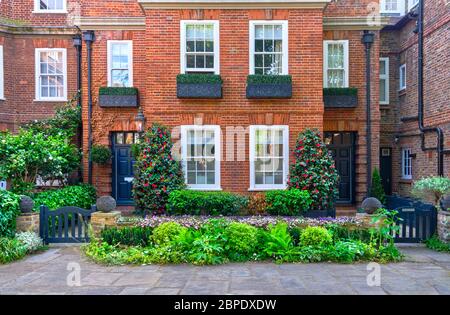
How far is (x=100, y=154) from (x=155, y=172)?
2954 mm

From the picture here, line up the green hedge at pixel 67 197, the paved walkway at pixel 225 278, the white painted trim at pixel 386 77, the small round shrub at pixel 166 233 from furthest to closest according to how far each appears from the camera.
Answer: the white painted trim at pixel 386 77
the green hedge at pixel 67 197
the small round shrub at pixel 166 233
the paved walkway at pixel 225 278

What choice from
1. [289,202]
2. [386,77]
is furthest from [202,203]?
[386,77]

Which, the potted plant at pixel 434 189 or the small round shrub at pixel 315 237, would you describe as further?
the potted plant at pixel 434 189

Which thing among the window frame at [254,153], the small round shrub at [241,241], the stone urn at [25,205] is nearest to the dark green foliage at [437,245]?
the small round shrub at [241,241]

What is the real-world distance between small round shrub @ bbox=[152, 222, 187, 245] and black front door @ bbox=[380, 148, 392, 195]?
11.2m

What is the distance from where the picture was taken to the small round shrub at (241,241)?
7520 mm

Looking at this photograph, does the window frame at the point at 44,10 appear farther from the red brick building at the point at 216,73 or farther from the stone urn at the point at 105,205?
the stone urn at the point at 105,205

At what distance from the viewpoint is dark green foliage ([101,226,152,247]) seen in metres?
8.21

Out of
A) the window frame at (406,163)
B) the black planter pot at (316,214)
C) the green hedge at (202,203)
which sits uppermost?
the window frame at (406,163)

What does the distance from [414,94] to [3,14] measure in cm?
1652

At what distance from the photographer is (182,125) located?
11.8 m

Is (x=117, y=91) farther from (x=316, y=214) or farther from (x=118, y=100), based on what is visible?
(x=316, y=214)

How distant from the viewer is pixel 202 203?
10.4 metres

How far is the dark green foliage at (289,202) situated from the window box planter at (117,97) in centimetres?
608
